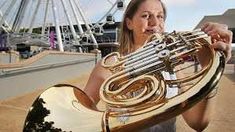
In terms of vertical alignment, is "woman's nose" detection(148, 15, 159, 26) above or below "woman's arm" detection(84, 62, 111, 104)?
above

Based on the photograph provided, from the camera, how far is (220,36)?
117 centimetres

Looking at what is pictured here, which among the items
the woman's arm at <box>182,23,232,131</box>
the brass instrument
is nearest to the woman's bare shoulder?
the brass instrument

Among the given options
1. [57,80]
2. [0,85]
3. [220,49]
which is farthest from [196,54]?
[57,80]

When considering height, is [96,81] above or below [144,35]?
below

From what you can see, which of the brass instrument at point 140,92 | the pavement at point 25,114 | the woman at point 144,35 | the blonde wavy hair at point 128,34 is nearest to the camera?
the brass instrument at point 140,92

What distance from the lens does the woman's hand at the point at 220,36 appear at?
112cm

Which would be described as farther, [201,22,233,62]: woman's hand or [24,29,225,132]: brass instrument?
[201,22,233,62]: woman's hand

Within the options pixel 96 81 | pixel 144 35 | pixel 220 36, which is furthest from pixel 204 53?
pixel 96 81

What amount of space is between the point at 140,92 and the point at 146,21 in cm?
47

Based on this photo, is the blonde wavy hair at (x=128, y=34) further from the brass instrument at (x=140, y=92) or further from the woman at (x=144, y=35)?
the brass instrument at (x=140, y=92)

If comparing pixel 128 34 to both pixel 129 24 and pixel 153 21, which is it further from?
pixel 153 21

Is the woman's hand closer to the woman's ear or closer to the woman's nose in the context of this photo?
the woman's nose

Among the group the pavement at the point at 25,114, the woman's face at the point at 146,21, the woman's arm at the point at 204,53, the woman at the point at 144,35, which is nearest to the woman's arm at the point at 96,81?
the woman at the point at 144,35

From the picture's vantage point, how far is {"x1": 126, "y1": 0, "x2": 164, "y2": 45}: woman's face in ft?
4.78
